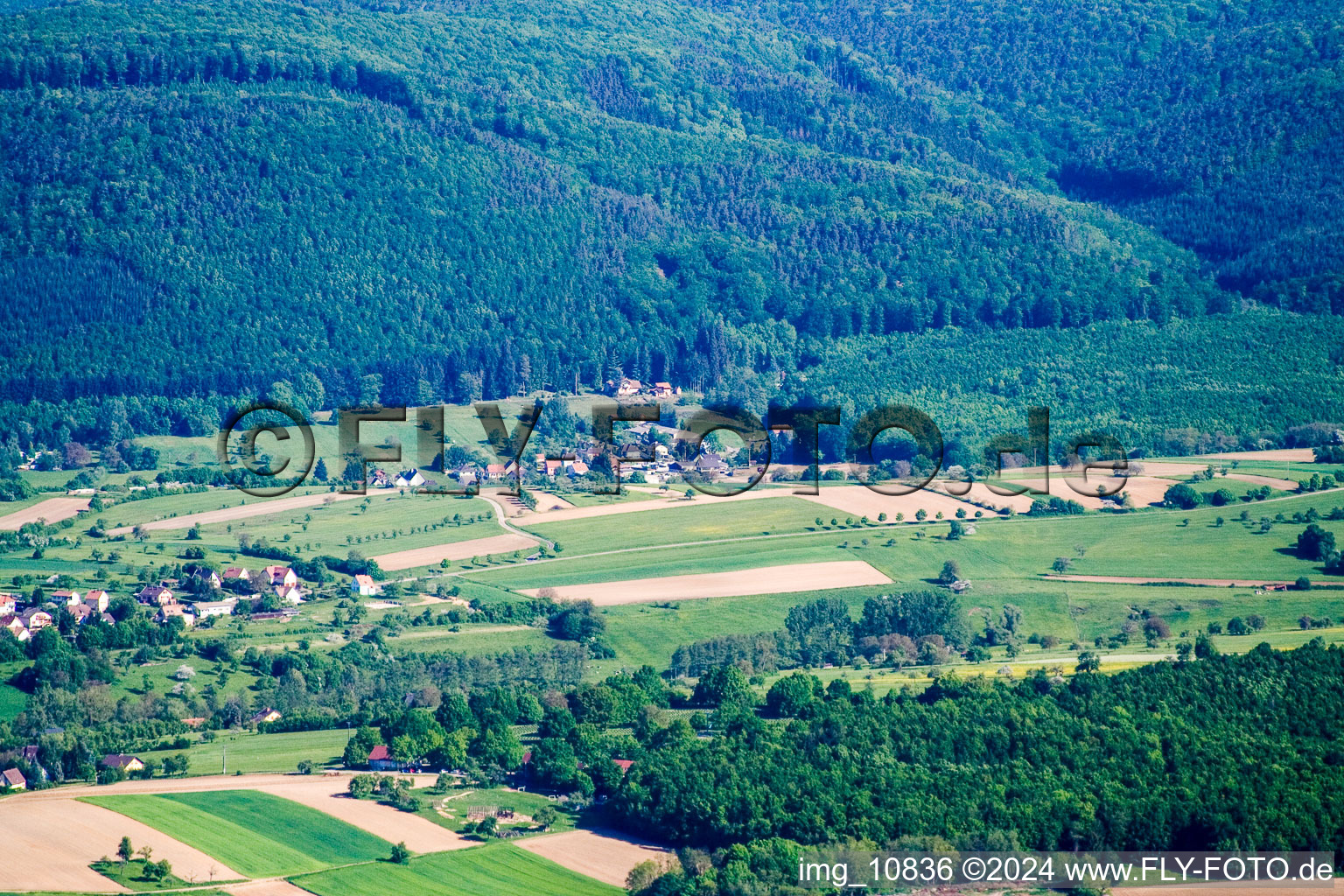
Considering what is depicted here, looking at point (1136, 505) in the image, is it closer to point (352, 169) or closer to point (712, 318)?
point (712, 318)

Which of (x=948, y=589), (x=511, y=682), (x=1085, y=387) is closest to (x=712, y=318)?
(x=1085, y=387)

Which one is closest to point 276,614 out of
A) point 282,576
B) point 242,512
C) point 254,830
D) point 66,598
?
point 282,576

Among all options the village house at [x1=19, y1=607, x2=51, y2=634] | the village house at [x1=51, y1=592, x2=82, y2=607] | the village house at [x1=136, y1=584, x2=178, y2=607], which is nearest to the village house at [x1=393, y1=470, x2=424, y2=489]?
the village house at [x1=136, y1=584, x2=178, y2=607]

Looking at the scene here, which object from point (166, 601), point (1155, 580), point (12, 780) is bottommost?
point (12, 780)

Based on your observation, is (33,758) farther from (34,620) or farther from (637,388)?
(637,388)

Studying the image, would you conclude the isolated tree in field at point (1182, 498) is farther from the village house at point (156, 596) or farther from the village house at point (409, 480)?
the village house at point (156, 596)

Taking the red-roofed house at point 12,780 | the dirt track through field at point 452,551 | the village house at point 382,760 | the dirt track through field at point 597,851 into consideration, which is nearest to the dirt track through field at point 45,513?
the dirt track through field at point 452,551

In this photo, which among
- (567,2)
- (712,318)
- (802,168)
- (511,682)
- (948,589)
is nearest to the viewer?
(511,682)

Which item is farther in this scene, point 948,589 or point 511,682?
point 948,589
